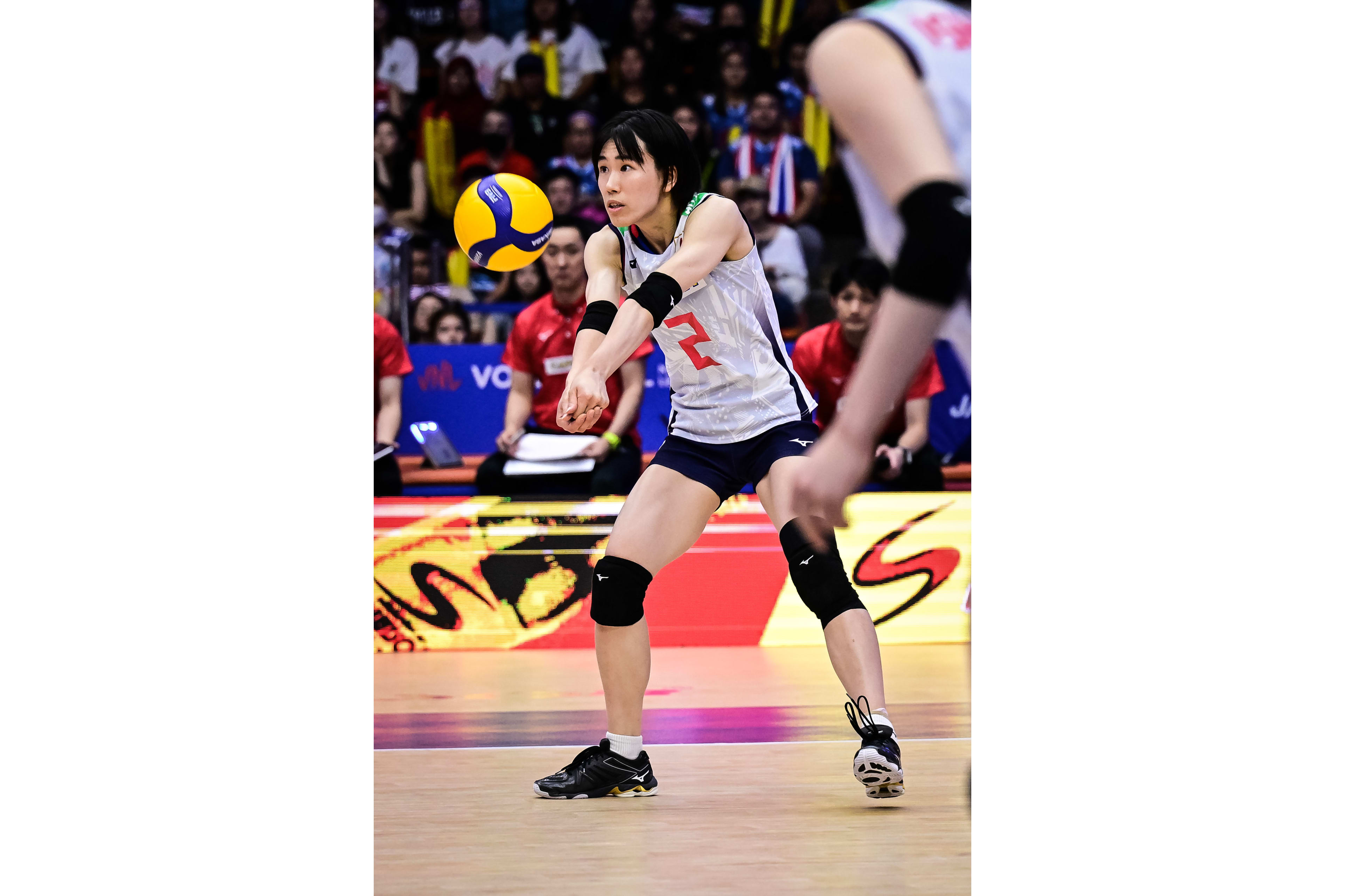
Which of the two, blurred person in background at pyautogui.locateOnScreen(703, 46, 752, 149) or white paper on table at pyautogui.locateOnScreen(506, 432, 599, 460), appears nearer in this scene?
white paper on table at pyautogui.locateOnScreen(506, 432, 599, 460)

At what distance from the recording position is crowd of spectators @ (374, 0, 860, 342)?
692 centimetres

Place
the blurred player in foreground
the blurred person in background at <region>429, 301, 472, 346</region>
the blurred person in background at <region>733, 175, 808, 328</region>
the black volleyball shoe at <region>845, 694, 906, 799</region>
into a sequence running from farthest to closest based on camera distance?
the blurred person in background at <region>733, 175, 808, 328</region> → the blurred person in background at <region>429, 301, 472, 346</region> → the black volleyball shoe at <region>845, 694, 906, 799</region> → the blurred player in foreground

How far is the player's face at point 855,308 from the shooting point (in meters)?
5.04

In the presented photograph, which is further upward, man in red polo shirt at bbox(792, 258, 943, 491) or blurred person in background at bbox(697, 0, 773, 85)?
blurred person in background at bbox(697, 0, 773, 85)

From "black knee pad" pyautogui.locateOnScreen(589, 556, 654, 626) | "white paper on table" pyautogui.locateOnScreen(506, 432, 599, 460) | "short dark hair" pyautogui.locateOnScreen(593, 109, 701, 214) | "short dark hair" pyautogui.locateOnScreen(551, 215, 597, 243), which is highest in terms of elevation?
"short dark hair" pyautogui.locateOnScreen(551, 215, 597, 243)

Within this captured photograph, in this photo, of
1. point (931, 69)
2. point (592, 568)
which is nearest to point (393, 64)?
point (592, 568)

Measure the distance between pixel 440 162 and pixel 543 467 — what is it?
2.85 meters

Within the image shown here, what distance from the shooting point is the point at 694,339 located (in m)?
3.24

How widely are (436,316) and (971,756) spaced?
14.6ft

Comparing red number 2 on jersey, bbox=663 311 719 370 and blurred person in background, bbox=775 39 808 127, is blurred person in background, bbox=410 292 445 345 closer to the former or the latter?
blurred person in background, bbox=775 39 808 127

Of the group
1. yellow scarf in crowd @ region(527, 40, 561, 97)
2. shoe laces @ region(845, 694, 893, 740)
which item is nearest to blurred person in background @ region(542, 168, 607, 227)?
yellow scarf in crowd @ region(527, 40, 561, 97)

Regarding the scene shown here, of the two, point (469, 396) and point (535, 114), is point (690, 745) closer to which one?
point (469, 396)
